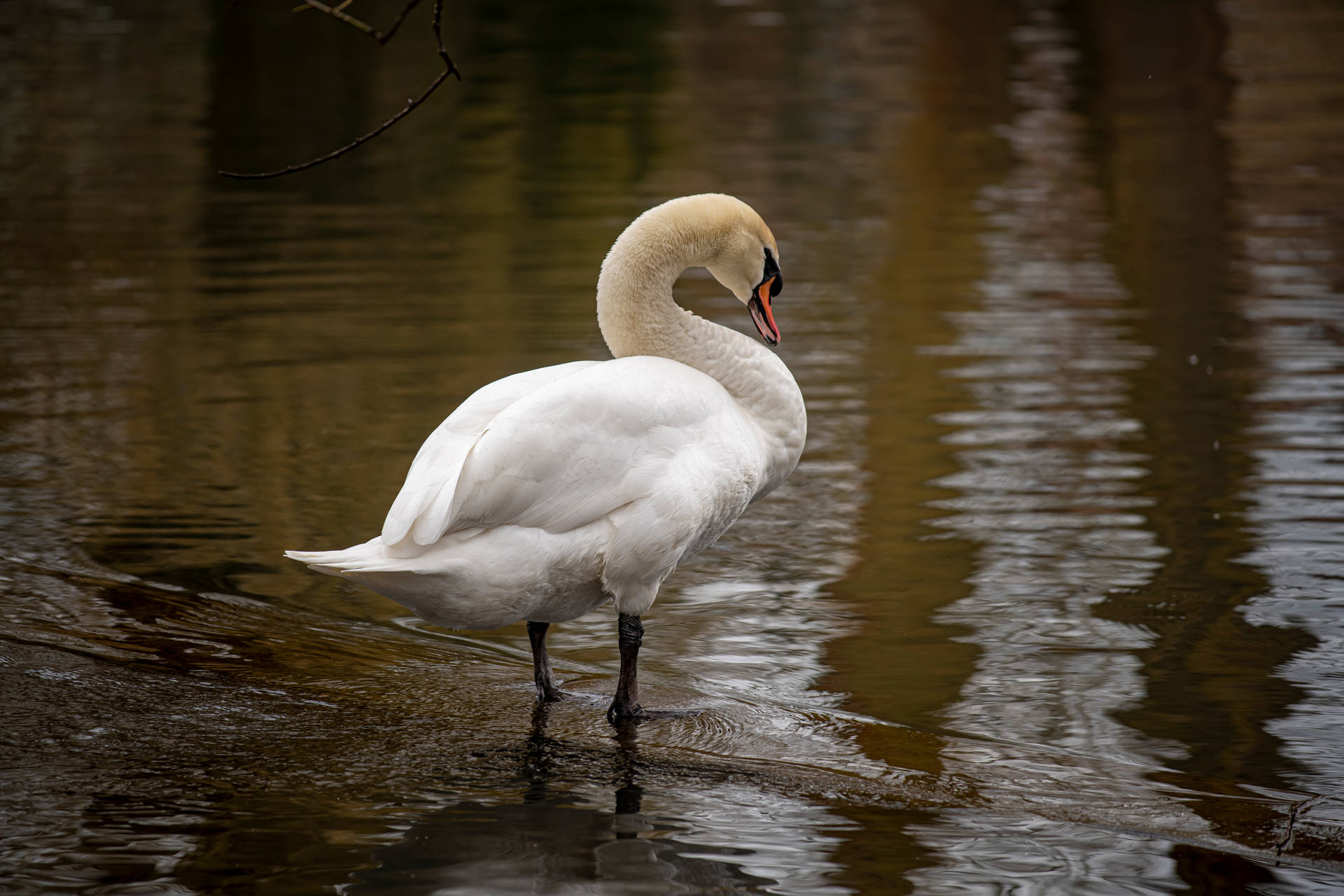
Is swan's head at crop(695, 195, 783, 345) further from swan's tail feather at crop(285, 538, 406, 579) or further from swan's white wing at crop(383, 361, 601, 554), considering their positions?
swan's tail feather at crop(285, 538, 406, 579)

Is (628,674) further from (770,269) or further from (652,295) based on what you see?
(770,269)

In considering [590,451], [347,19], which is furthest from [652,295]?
[347,19]

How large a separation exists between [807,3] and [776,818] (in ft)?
115

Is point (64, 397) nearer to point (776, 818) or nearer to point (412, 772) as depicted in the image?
point (412, 772)

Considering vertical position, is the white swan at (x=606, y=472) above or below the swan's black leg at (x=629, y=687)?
above

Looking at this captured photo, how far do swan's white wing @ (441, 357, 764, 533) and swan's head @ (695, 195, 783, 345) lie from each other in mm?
637

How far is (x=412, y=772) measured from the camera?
458 cm

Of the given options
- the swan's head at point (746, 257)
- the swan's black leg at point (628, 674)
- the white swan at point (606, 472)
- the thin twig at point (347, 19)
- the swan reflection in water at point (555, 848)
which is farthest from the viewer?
the swan's head at point (746, 257)

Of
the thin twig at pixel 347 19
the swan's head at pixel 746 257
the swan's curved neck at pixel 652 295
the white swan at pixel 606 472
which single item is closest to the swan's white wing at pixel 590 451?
the white swan at pixel 606 472

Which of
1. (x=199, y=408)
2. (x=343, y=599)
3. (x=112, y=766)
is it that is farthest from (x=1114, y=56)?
(x=112, y=766)

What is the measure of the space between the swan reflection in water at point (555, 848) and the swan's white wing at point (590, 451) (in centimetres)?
76

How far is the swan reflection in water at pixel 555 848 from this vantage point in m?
3.91

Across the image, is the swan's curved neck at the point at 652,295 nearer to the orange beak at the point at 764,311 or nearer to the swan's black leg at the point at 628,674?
the orange beak at the point at 764,311

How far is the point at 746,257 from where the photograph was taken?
5496 mm
